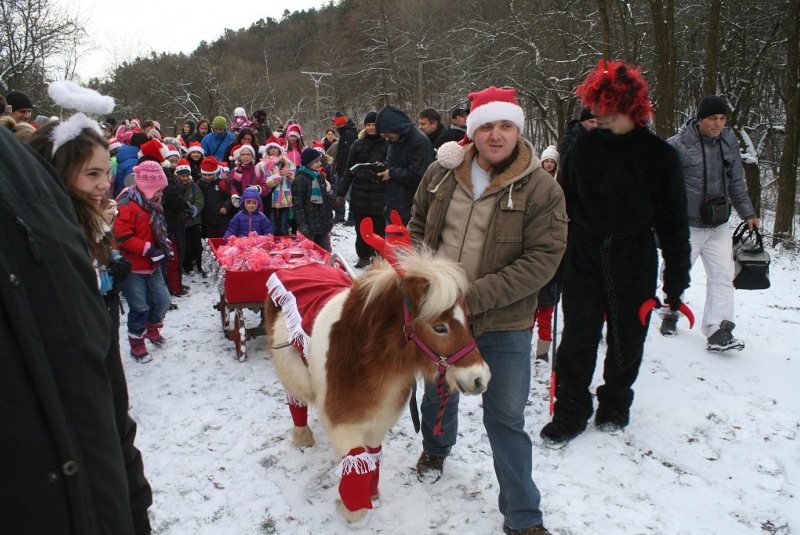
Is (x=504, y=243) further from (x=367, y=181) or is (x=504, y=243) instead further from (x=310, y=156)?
(x=310, y=156)

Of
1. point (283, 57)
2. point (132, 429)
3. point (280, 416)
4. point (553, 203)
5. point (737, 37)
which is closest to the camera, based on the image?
point (132, 429)

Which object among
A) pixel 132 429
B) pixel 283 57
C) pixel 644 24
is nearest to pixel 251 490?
pixel 132 429

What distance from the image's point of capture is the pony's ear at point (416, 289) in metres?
2.45

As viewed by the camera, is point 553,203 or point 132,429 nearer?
point 132,429

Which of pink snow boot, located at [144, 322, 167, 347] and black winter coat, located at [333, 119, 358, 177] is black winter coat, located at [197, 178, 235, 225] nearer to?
black winter coat, located at [333, 119, 358, 177]

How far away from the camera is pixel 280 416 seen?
14.2ft

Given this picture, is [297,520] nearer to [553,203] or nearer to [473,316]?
[473,316]

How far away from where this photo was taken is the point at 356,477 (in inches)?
110

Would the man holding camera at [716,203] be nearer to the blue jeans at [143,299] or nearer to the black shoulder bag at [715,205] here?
the black shoulder bag at [715,205]

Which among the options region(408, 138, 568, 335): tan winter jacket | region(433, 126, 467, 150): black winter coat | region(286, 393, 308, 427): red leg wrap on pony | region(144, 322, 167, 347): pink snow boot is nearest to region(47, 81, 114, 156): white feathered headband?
region(408, 138, 568, 335): tan winter jacket

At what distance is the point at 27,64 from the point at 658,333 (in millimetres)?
25355

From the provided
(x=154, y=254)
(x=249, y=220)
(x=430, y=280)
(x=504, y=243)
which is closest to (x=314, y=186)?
(x=249, y=220)

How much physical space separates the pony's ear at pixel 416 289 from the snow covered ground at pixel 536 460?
1.48 meters

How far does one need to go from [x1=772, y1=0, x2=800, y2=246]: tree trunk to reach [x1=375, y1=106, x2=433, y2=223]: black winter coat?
746cm
